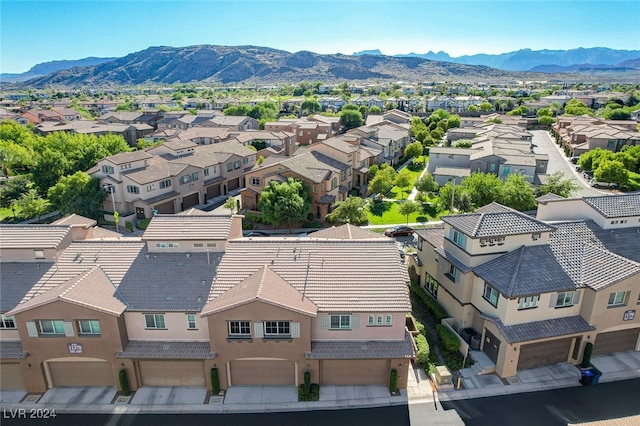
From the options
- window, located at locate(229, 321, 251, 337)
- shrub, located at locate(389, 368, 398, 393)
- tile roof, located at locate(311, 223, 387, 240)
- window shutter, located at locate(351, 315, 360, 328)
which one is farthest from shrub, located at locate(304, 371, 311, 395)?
tile roof, located at locate(311, 223, 387, 240)

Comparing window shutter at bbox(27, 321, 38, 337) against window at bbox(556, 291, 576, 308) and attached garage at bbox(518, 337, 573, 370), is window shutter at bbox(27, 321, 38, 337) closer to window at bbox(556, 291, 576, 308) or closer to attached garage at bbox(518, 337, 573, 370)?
attached garage at bbox(518, 337, 573, 370)

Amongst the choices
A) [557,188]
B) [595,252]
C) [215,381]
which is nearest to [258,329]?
[215,381]

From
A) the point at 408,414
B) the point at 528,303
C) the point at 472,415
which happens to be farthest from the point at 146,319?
the point at 528,303

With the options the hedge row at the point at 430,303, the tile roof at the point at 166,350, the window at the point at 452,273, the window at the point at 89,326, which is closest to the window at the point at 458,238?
the window at the point at 452,273

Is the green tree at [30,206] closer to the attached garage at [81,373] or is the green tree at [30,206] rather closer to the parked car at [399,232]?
the attached garage at [81,373]

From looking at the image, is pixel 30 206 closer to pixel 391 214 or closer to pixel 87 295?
pixel 87 295

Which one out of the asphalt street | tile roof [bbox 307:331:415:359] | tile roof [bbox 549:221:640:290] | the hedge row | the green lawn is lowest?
the asphalt street
